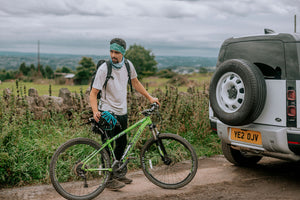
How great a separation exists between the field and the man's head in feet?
4.67

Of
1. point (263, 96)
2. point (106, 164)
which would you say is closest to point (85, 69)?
point (106, 164)

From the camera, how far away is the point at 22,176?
529cm

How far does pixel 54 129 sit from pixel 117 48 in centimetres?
269

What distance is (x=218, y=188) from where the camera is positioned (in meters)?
5.08

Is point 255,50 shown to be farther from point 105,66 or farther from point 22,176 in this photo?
point 22,176

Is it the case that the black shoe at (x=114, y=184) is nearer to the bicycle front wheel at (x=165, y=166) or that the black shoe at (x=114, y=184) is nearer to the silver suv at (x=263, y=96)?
the bicycle front wheel at (x=165, y=166)

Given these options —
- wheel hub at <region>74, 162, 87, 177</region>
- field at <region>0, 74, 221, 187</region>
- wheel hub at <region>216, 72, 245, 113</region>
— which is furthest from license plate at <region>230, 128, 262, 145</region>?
wheel hub at <region>74, 162, 87, 177</region>

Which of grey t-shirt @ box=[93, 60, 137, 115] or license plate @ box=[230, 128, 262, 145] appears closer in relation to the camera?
grey t-shirt @ box=[93, 60, 137, 115]

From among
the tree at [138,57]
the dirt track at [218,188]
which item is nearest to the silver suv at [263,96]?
the dirt track at [218,188]

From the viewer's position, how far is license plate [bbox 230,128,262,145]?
482 cm

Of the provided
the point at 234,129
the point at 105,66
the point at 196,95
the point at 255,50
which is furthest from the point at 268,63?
the point at 196,95

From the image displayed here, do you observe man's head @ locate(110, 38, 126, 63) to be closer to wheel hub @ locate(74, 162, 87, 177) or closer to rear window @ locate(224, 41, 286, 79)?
wheel hub @ locate(74, 162, 87, 177)

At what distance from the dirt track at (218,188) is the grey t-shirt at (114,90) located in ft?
3.72

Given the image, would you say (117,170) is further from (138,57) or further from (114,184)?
(138,57)
